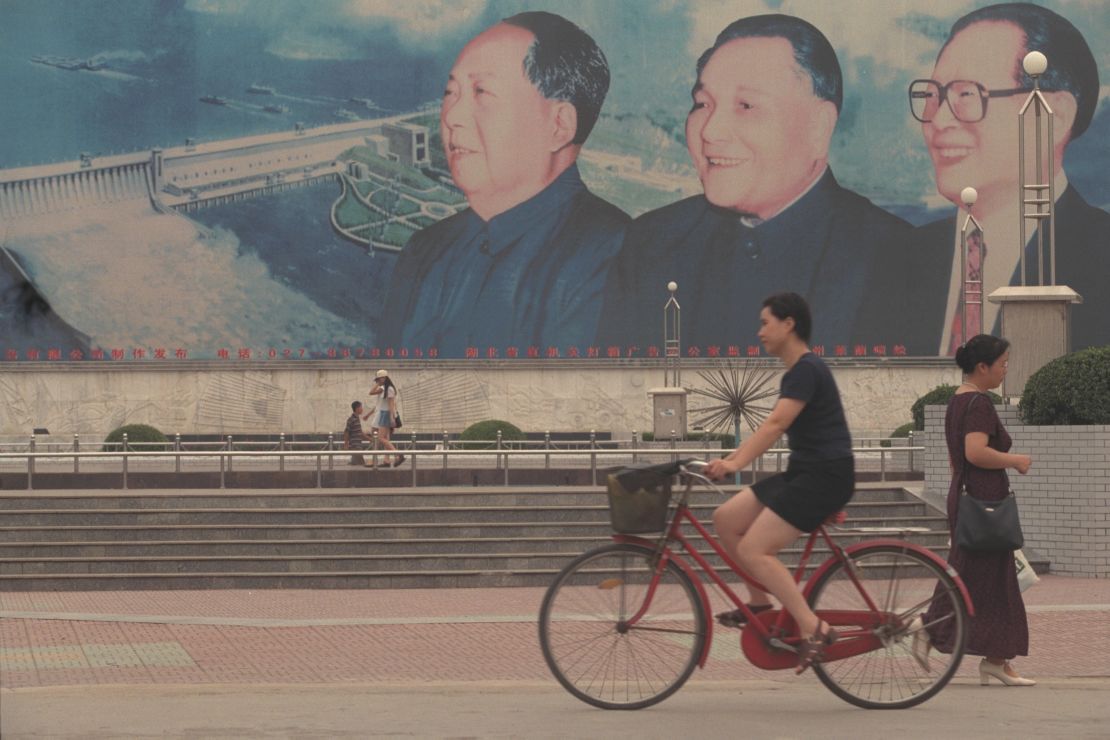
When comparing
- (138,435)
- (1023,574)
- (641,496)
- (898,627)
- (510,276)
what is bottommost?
(898,627)

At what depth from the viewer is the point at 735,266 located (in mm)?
39219

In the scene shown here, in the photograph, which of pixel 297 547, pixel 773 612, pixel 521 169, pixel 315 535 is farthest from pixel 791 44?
pixel 773 612

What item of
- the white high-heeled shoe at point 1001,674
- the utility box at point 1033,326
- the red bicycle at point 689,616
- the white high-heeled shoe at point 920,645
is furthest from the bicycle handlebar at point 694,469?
the utility box at point 1033,326

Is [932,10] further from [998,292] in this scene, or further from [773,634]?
[773,634]

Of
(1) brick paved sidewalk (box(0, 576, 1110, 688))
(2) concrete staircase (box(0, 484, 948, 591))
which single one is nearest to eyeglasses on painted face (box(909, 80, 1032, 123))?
(2) concrete staircase (box(0, 484, 948, 591))

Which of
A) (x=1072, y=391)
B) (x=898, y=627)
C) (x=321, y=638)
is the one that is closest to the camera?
(x=898, y=627)

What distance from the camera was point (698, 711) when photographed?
5.99 m

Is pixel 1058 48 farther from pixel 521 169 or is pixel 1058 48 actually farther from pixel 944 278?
pixel 521 169

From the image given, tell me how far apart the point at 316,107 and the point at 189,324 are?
19.7 ft

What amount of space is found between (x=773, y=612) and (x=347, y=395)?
3257 centimetres

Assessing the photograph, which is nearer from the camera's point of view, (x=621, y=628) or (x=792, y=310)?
(x=621, y=628)

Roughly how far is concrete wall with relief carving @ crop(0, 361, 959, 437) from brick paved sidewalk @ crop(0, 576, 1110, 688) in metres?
25.9

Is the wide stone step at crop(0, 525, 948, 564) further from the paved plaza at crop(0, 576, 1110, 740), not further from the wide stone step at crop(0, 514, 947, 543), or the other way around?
the paved plaza at crop(0, 576, 1110, 740)

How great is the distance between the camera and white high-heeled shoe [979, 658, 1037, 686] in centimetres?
674
